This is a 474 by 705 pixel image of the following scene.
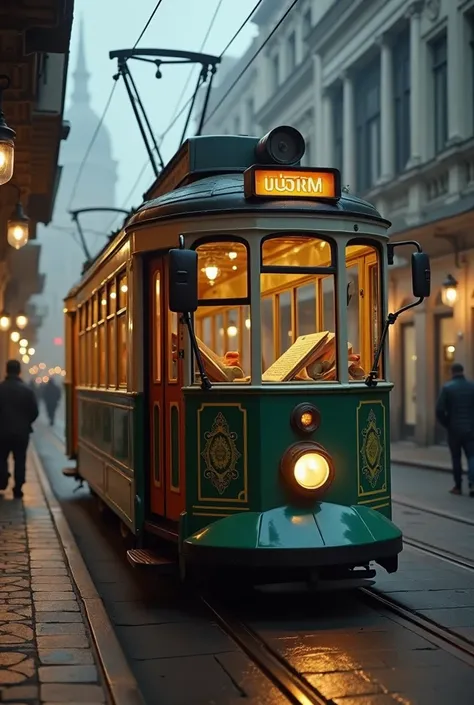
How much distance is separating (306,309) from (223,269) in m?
0.89

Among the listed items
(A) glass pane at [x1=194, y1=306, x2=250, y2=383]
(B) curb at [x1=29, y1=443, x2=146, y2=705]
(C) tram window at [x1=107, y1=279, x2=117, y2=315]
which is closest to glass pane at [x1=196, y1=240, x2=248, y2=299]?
(A) glass pane at [x1=194, y1=306, x2=250, y2=383]

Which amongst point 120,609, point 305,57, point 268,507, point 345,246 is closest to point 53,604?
point 120,609

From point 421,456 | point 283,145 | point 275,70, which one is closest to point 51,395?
point 275,70

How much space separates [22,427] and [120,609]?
23.0 feet

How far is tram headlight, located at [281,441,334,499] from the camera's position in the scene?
694cm

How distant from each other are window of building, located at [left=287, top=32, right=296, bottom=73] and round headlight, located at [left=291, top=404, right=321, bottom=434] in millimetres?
29864

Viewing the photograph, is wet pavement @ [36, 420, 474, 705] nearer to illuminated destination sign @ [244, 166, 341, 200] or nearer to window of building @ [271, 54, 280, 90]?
illuminated destination sign @ [244, 166, 341, 200]

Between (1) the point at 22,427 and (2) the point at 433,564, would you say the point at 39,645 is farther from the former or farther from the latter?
(1) the point at 22,427

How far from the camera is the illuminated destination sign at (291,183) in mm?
7301

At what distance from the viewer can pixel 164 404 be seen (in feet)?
25.9

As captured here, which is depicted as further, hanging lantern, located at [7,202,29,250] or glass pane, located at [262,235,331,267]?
hanging lantern, located at [7,202,29,250]

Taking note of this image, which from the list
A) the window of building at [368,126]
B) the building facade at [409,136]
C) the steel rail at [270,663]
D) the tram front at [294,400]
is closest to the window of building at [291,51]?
the building facade at [409,136]

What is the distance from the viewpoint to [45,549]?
9.59 m

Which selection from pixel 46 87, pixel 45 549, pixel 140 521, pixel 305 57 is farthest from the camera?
pixel 305 57
